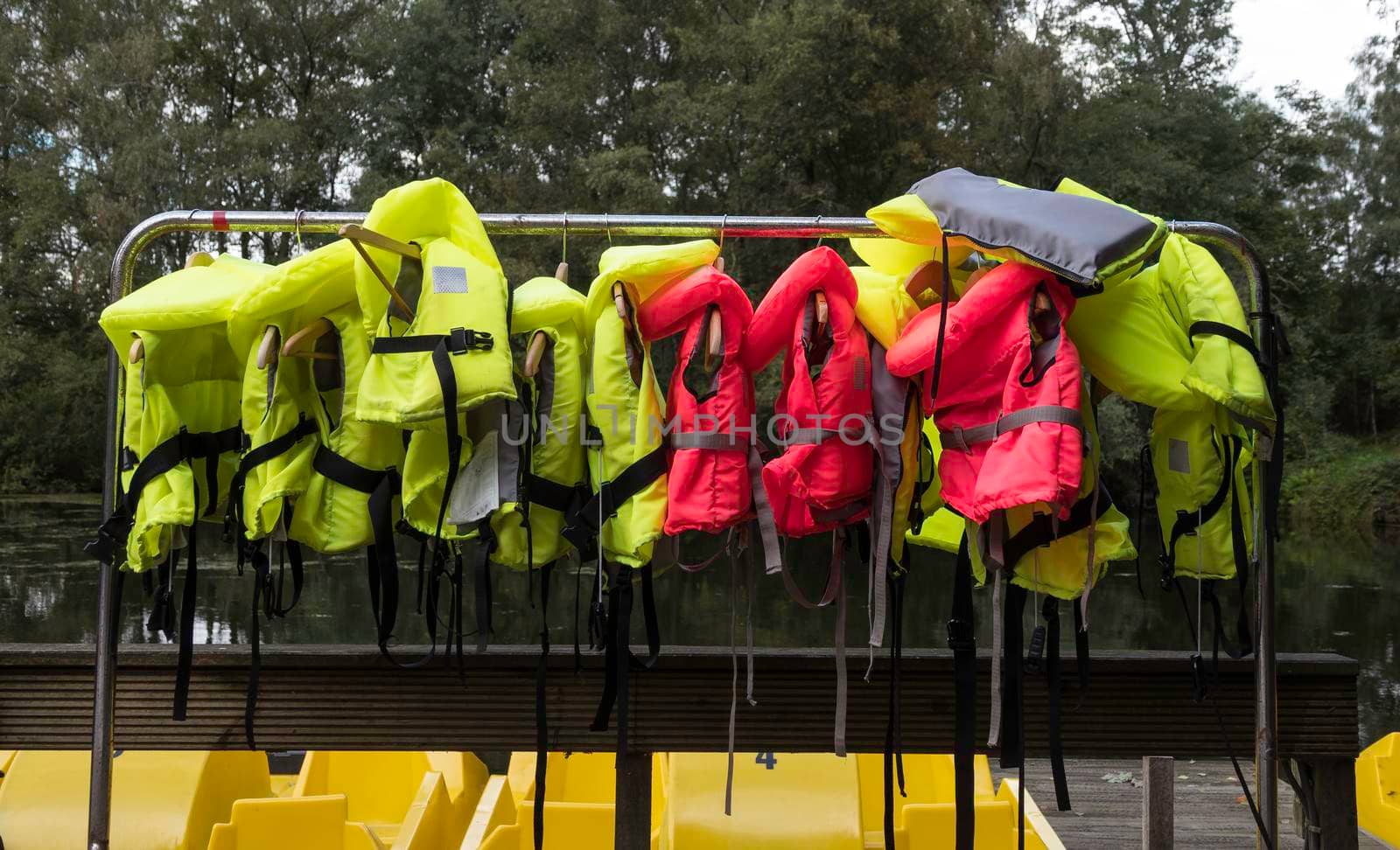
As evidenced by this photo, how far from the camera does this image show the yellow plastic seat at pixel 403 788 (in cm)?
302

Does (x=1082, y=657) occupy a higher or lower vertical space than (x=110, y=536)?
lower

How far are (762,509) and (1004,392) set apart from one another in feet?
1.34

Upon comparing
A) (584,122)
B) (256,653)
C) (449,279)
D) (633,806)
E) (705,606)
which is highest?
(584,122)

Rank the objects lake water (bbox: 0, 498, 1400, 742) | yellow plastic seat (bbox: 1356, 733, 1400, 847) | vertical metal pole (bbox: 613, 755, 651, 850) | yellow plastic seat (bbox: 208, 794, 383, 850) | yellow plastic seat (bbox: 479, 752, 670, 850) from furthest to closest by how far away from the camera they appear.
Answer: lake water (bbox: 0, 498, 1400, 742), yellow plastic seat (bbox: 1356, 733, 1400, 847), yellow plastic seat (bbox: 479, 752, 670, 850), yellow plastic seat (bbox: 208, 794, 383, 850), vertical metal pole (bbox: 613, 755, 651, 850)

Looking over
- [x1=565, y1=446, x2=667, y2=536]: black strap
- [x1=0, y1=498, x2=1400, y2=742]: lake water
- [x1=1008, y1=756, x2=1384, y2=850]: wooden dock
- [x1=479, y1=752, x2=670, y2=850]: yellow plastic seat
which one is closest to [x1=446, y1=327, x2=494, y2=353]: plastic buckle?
[x1=565, y1=446, x2=667, y2=536]: black strap

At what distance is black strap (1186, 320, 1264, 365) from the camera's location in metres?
1.78

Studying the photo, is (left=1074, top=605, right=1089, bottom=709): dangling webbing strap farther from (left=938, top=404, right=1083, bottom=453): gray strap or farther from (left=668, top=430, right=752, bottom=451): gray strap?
(left=668, top=430, right=752, bottom=451): gray strap

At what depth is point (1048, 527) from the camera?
1.77 metres

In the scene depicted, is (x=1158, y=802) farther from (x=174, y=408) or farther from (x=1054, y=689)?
(x=174, y=408)

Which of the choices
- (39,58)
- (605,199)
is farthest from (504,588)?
(39,58)

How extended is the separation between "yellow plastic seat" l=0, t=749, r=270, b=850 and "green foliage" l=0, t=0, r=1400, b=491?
29.8 feet

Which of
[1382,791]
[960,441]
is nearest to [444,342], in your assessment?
[960,441]

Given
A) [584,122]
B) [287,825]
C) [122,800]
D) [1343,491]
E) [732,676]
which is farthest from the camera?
[1343,491]

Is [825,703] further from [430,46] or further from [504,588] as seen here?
[430,46]
